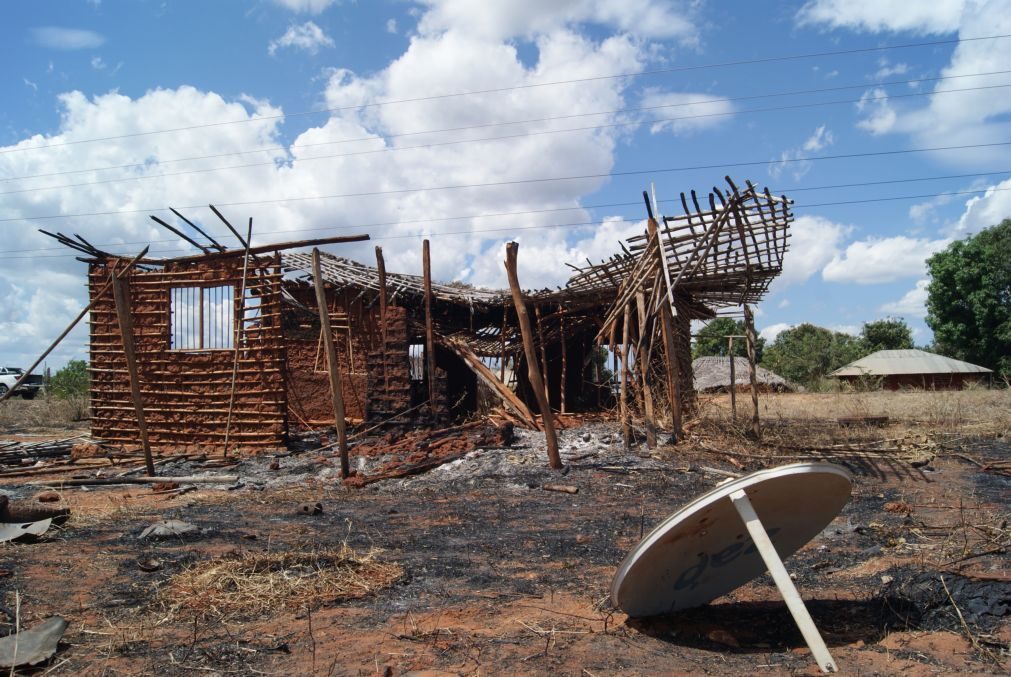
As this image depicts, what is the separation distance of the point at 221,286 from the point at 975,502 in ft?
37.8

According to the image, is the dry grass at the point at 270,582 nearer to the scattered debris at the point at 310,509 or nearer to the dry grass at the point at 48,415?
the scattered debris at the point at 310,509

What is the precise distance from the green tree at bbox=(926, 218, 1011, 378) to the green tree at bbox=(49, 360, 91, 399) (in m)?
33.1

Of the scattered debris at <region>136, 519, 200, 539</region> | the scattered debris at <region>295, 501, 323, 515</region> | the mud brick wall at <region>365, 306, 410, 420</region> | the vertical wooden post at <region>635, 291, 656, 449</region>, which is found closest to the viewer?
the scattered debris at <region>136, 519, 200, 539</region>

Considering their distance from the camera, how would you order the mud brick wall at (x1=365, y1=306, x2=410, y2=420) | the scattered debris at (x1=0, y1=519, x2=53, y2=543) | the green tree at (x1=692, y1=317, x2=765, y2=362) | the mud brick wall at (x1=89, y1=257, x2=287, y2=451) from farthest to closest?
the green tree at (x1=692, y1=317, x2=765, y2=362) → the mud brick wall at (x1=365, y1=306, x2=410, y2=420) → the mud brick wall at (x1=89, y1=257, x2=287, y2=451) → the scattered debris at (x1=0, y1=519, x2=53, y2=543)

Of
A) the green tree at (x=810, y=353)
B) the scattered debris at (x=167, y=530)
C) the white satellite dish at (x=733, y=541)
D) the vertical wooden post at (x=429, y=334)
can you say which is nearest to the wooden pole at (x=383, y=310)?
the vertical wooden post at (x=429, y=334)

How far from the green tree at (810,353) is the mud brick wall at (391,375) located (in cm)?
2505

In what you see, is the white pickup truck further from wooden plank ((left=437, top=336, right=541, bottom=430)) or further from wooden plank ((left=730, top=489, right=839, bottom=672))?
wooden plank ((left=730, top=489, right=839, bottom=672))

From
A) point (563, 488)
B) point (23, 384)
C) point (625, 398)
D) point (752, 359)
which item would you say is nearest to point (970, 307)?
point (752, 359)

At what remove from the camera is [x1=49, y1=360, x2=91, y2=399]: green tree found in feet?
78.8

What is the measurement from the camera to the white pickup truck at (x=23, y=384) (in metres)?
28.6

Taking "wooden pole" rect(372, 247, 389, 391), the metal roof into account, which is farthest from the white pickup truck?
the metal roof

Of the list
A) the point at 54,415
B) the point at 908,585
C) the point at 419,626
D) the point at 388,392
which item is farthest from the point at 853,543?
the point at 54,415

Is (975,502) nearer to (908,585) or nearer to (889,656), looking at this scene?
(908,585)

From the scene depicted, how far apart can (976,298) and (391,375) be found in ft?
88.7
